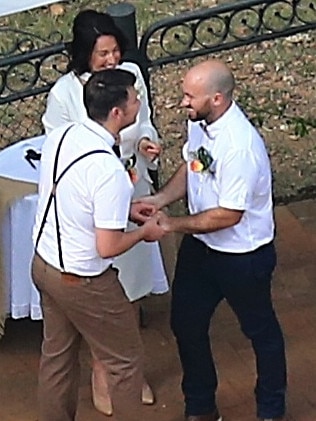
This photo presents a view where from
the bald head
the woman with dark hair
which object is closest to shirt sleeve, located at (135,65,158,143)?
the woman with dark hair

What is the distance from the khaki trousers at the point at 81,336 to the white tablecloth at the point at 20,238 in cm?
63

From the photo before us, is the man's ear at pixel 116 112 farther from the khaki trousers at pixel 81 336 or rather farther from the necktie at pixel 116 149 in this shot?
the khaki trousers at pixel 81 336

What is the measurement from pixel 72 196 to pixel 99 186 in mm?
127

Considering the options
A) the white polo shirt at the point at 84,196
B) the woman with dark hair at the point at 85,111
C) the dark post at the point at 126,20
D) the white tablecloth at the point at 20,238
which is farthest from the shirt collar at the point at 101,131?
the dark post at the point at 126,20

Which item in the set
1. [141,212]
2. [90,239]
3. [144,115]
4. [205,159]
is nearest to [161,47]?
[144,115]

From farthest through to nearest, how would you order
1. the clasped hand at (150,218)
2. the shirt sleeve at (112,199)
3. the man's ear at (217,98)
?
the clasped hand at (150,218)
the man's ear at (217,98)
the shirt sleeve at (112,199)

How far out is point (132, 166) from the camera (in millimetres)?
5074

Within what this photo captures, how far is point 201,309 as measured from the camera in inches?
198

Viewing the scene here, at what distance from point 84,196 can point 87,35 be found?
0.83 meters

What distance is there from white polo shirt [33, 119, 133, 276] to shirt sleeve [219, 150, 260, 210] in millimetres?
355

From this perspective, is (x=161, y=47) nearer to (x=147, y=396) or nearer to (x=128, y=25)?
(x=128, y=25)

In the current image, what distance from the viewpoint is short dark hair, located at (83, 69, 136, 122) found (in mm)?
4469

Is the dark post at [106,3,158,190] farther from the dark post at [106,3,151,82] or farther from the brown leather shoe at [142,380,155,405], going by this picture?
the brown leather shoe at [142,380,155,405]

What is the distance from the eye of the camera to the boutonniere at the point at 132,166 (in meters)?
5.00
